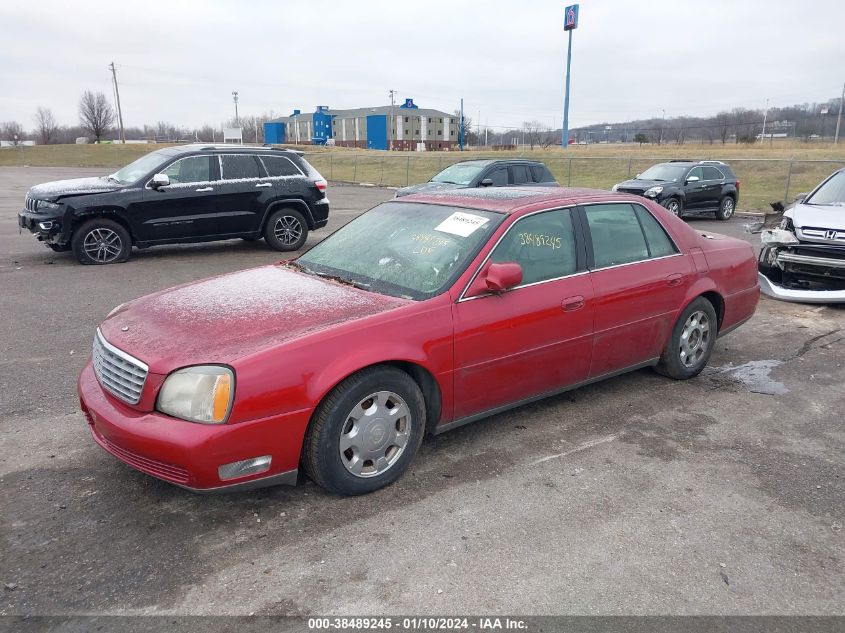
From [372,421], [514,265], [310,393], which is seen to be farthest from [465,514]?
[514,265]

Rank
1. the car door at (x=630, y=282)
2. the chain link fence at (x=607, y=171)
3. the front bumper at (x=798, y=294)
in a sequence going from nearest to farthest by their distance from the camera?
the car door at (x=630, y=282), the front bumper at (x=798, y=294), the chain link fence at (x=607, y=171)

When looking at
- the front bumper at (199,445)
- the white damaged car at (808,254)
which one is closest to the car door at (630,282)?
the front bumper at (199,445)

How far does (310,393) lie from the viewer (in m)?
3.16

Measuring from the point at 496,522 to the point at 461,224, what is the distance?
1918 mm

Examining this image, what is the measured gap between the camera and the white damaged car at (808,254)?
757 cm

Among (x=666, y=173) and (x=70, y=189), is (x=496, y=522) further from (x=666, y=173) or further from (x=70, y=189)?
(x=666, y=173)

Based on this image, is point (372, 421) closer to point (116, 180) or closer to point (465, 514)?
point (465, 514)

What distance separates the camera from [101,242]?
994cm

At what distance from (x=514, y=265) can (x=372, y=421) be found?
124cm

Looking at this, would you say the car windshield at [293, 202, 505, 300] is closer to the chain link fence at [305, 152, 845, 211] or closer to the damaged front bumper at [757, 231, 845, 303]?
the damaged front bumper at [757, 231, 845, 303]

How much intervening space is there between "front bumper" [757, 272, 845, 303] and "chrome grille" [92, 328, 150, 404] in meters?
6.89

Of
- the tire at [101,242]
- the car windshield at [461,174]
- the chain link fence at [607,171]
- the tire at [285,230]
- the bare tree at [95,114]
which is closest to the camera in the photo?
the tire at [101,242]

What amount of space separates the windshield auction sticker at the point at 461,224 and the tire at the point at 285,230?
737 centimetres

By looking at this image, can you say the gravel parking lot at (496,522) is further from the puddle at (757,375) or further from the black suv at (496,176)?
the black suv at (496,176)
